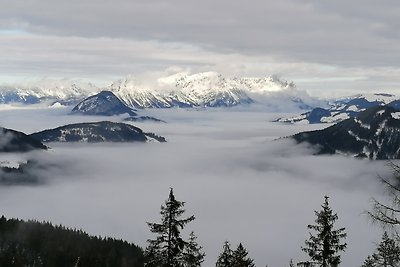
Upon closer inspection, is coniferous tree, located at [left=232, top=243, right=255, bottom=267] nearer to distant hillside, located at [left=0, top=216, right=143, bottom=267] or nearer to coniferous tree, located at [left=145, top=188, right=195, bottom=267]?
coniferous tree, located at [left=145, top=188, right=195, bottom=267]

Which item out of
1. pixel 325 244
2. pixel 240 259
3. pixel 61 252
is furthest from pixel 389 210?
pixel 61 252

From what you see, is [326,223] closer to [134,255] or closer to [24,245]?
[134,255]

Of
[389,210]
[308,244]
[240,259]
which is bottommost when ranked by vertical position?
[240,259]

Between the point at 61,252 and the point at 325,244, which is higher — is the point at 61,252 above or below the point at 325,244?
below

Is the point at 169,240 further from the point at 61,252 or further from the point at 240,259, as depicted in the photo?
the point at 61,252

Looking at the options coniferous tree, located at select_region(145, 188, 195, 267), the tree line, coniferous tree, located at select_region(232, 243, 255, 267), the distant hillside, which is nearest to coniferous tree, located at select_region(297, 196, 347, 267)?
the tree line

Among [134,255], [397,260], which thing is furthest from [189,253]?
[134,255]

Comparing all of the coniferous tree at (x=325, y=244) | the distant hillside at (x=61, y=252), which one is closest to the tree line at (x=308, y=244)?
the coniferous tree at (x=325, y=244)
